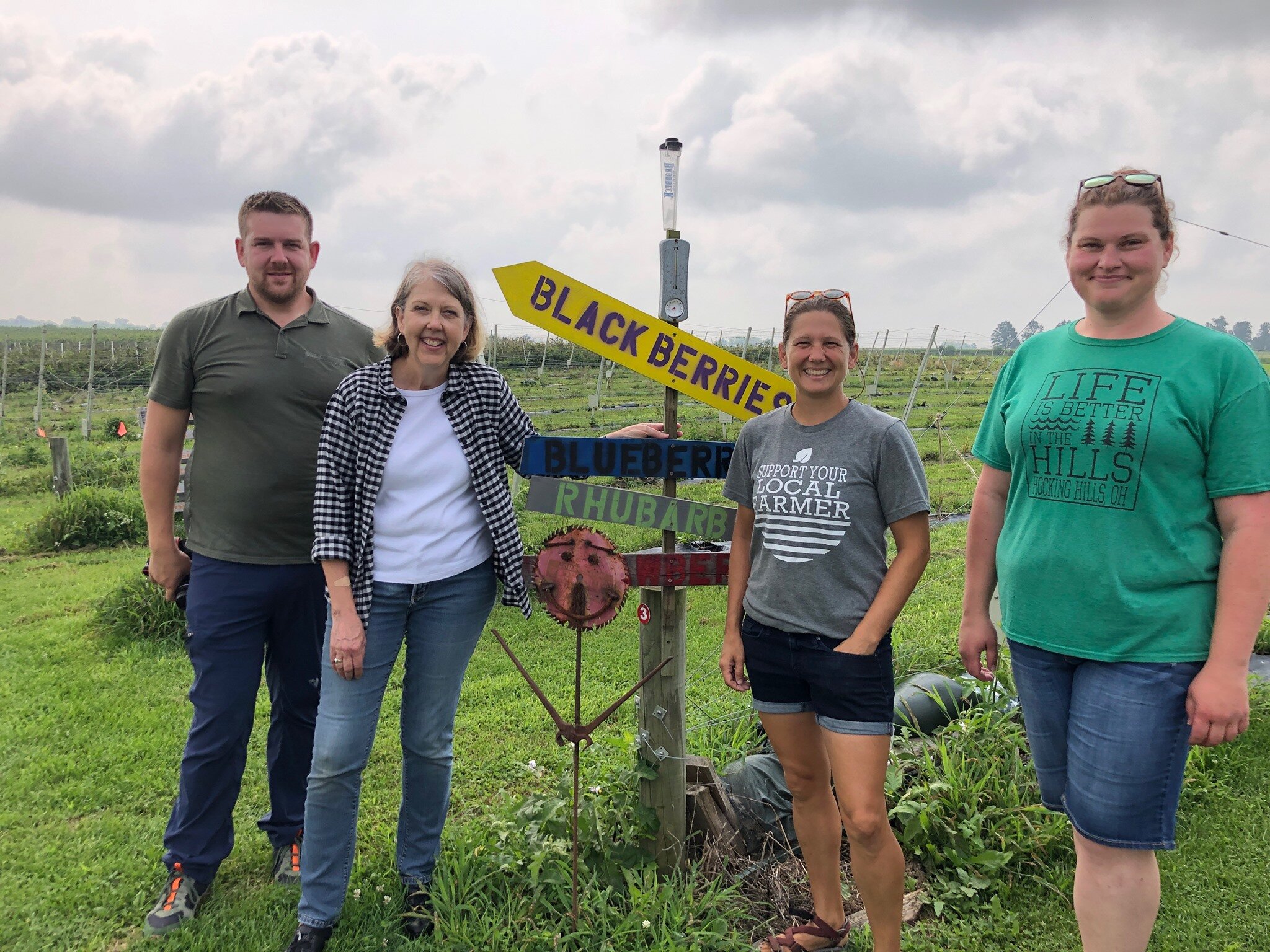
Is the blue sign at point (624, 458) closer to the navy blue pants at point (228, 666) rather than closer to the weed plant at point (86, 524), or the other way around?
the navy blue pants at point (228, 666)

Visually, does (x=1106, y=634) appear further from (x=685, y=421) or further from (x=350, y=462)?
(x=685, y=421)

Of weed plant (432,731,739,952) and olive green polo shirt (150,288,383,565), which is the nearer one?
weed plant (432,731,739,952)

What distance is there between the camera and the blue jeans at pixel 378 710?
2100 millimetres

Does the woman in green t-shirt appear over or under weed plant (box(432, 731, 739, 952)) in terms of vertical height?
over

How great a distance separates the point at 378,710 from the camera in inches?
84.1

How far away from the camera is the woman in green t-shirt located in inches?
59.6

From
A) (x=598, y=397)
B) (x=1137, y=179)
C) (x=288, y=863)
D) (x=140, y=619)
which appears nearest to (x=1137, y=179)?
(x=1137, y=179)

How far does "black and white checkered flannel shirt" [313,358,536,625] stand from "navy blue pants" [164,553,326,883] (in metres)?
0.47

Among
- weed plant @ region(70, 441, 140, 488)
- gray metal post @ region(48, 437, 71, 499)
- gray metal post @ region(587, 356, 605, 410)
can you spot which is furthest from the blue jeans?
gray metal post @ region(587, 356, 605, 410)

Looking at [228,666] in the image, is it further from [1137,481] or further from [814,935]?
[1137,481]

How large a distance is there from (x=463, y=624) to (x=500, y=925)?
866 millimetres

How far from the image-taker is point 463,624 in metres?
2.19

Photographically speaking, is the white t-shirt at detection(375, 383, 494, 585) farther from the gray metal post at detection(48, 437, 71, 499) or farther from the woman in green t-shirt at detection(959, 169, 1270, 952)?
the gray metal post at detection(48, 437, 71, 499)

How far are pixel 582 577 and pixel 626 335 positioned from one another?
0.77m
